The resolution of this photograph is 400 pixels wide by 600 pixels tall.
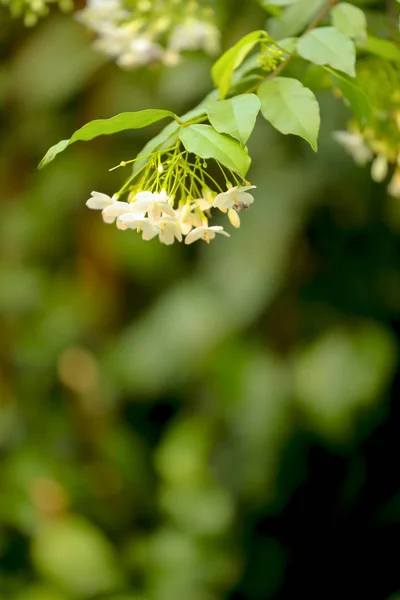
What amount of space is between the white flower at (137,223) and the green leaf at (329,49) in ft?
0.50

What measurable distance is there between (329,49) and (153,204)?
16 centimetres

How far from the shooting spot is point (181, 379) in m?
1.52

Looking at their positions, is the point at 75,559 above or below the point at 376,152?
below

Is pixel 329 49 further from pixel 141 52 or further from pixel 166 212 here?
pixel 141 52

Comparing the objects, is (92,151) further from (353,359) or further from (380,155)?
(380,155)

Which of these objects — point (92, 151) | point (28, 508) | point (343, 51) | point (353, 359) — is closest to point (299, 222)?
point (353, 359)

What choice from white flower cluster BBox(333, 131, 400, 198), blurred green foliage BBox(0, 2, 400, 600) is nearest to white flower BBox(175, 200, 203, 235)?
white flower cluster BBox(333, 131, 400, 198)

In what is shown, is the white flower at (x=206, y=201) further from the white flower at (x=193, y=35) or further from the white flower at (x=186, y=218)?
the white flower at (x=193, y=35)

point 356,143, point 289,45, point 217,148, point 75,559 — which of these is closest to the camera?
point 217,148

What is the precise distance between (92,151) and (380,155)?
1081 mm

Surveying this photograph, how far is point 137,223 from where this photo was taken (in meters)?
0.49

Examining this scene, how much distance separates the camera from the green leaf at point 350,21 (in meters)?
0.56

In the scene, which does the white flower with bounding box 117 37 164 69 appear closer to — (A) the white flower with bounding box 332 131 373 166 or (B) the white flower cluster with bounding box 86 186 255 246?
(A) the white flower with bounding box 332 131 373 166

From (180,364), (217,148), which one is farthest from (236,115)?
(180,364)
